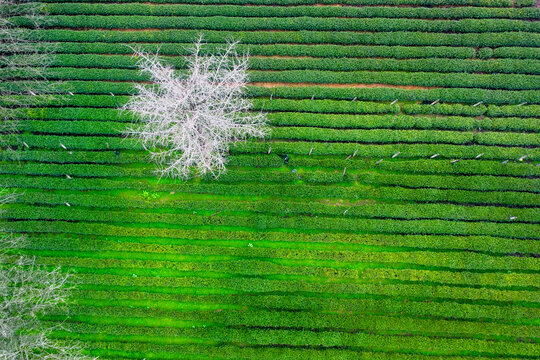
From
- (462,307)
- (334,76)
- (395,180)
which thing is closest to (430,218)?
(395,180)

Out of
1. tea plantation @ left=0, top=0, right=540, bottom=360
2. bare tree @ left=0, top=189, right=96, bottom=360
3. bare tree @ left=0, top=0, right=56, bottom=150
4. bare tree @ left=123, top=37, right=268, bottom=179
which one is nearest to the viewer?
bare tree @ left=0, top=189, right=96, bottom=360

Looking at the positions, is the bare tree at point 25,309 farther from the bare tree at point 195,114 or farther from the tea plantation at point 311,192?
the bare tree at point 195,114

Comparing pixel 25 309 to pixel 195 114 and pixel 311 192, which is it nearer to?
pixel 195 114

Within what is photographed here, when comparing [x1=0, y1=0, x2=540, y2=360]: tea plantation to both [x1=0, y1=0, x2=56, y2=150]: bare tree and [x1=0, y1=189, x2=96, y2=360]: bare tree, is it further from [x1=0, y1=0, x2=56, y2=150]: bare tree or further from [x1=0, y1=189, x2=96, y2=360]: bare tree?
[x1=0, y1=189, x2=96, y2=360]: bare tree

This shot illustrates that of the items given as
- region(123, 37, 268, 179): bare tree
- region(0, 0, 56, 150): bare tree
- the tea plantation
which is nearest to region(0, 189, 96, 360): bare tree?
the tea plantation

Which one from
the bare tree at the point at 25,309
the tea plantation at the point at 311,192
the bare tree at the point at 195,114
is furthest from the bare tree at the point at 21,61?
the bare tree at the point at 195,114

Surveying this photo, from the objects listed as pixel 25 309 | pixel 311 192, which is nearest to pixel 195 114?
pixel 311 192
